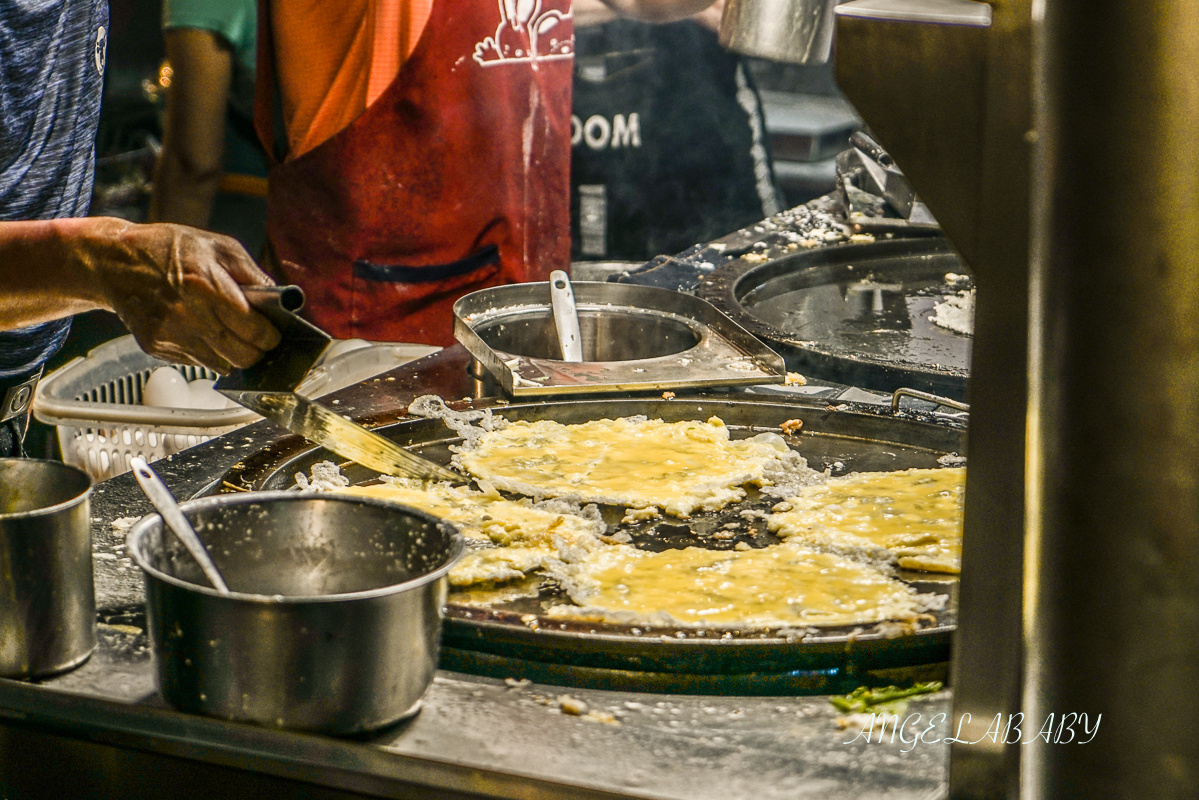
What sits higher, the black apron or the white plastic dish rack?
the black apron

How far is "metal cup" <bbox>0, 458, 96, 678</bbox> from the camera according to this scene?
1.22m

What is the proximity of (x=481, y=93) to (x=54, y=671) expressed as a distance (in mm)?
2487

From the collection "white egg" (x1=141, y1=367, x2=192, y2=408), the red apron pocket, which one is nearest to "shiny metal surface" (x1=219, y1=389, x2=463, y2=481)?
"white egg" (x1=141, y1=367, x2=192, y2=408)

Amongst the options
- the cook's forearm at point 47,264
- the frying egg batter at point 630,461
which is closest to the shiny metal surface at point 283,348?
the cook's forearm at point 47,264

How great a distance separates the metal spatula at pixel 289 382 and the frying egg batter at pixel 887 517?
68cm

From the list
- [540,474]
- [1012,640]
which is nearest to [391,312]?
[540,474]

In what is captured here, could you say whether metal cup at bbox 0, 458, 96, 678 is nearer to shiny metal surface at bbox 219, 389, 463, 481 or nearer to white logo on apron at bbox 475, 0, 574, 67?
shiny metal surface at bbox 219, 389, 463, 481

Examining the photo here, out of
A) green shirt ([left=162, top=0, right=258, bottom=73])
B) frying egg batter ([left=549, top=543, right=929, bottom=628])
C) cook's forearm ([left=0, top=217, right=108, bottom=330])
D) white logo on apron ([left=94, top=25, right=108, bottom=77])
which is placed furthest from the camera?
green shirt ([left=162, top=0, right=258, bottom=73])

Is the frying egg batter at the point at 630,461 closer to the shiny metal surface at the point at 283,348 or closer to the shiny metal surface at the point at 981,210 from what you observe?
the shiny metal surface at the point at 283,348

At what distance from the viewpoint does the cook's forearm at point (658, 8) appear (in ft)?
15.1

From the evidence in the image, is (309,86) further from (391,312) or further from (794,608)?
(794,608)

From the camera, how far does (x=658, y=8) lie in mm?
4633

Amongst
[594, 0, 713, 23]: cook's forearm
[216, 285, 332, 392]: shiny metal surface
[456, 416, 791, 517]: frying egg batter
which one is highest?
[594, 0, 713, 23]: cook's forearm

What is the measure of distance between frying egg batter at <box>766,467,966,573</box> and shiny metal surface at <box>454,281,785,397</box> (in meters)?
0.46
